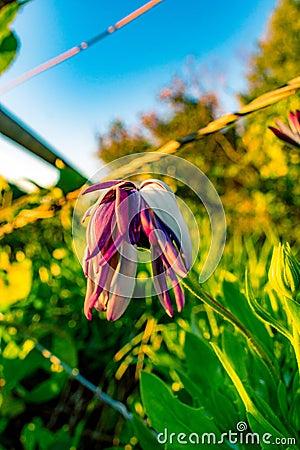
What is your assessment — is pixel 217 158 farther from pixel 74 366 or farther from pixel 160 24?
pixel 74 366

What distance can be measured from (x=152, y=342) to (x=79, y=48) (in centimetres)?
47

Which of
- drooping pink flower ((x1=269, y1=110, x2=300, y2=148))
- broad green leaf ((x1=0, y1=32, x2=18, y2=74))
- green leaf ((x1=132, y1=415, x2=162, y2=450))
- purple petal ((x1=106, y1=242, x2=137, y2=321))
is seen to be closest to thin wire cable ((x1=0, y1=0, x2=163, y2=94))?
broad green leaf ((x1=0, y1=32, x2=18, y2=74))

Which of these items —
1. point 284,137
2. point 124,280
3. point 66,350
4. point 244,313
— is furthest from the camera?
point 66,350

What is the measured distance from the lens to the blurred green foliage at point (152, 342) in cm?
42

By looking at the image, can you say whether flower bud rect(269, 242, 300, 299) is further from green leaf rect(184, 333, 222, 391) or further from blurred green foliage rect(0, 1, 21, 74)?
blurred green foliage rect(0, 1, 21, 74)

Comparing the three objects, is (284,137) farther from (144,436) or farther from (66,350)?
(66,350)

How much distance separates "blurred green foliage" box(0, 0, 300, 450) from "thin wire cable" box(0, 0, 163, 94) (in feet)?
0.35

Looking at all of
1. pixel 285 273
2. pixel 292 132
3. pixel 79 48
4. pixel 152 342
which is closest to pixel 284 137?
pixel 292 132

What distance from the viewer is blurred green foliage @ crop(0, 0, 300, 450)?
1.36 feet

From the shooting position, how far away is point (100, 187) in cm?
27

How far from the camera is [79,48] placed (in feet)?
Result: 1.59

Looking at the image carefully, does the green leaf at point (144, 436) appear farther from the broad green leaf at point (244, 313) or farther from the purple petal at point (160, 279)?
the purple petal at point (160, 279)

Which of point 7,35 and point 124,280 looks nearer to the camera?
point 124,280

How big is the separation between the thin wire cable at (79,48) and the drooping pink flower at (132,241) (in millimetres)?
212
